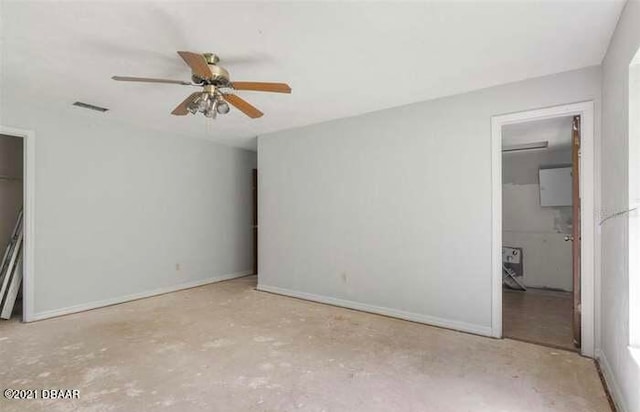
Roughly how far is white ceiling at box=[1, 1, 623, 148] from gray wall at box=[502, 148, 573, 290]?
2899 mm

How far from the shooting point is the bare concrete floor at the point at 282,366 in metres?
2.09

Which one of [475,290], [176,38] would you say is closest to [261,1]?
[176,38]

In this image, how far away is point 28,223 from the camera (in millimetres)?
3604

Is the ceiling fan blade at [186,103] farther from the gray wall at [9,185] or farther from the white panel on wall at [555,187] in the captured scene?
the white panel on wall at [555,187]

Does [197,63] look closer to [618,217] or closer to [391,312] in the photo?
[618,217]

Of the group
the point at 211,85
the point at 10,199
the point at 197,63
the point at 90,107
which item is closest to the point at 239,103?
the point at 211,85

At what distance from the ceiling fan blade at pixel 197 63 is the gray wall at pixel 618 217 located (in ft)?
7.71

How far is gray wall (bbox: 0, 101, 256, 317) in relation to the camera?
3.76 m

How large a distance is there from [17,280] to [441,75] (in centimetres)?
492

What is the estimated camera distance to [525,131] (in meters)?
4.25

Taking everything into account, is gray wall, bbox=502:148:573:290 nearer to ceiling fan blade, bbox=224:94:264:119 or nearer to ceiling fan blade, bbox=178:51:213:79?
ceiling fan blade, bbox=224:94:264:119

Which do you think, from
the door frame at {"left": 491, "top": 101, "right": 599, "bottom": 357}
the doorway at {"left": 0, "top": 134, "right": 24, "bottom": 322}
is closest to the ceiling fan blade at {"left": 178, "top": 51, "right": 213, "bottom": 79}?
the door frame at {"left": 491, "top": 101, "right": 599, "bottom": 357}

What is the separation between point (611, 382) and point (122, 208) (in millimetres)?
5184

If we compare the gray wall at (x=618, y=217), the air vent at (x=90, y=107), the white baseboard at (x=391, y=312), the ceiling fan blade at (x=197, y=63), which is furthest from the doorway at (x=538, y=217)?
the air vent at (x=90, y=107)
